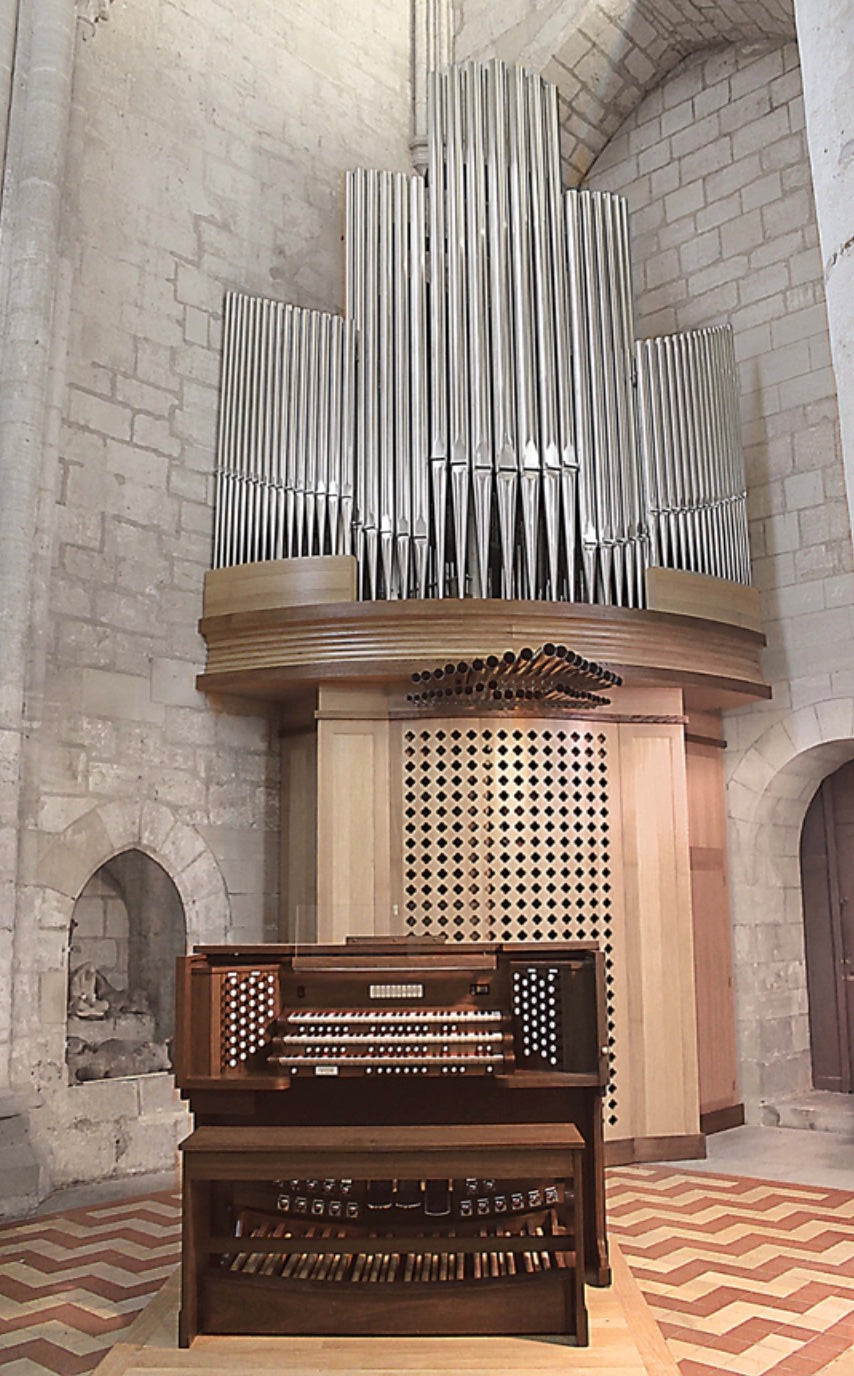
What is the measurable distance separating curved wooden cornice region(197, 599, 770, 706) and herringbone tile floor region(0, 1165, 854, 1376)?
2.99 metres

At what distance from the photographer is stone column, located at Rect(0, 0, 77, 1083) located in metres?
6.42

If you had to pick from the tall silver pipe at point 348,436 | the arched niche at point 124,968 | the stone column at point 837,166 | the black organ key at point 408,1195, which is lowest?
the black organ key at point 408,1195

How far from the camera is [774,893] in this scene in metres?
8.59

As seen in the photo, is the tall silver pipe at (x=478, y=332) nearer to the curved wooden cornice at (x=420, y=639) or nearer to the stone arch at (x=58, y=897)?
the curved wooden cornice at (x=420, y=639)

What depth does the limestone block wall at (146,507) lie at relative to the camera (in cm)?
675

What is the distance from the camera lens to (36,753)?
671 centimetres

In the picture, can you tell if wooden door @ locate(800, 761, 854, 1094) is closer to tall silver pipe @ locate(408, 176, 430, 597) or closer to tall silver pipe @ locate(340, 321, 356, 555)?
tall silver pipe @ locate(408, 176, 430, 597)

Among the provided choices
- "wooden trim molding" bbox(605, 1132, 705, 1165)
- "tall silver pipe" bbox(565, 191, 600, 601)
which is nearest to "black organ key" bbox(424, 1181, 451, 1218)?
"wooden trim molding" bbox(605, 1132, 705, 1165)

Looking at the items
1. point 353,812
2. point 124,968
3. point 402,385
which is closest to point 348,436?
point 402,385

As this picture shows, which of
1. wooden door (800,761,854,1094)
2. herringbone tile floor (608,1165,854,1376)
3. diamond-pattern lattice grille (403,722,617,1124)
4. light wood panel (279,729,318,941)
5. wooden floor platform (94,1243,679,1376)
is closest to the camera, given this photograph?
wooden floor platform (94,1243,679,1376)

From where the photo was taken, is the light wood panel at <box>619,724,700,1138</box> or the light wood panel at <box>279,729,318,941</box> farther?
the light wood panel at <box>279,729,318,941</box>

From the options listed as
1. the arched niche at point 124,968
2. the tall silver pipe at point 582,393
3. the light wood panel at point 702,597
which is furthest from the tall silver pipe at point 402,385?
the arched niche at point 124,968

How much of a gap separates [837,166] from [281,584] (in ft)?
18.5

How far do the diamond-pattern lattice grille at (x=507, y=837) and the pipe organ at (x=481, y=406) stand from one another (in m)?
0.96
